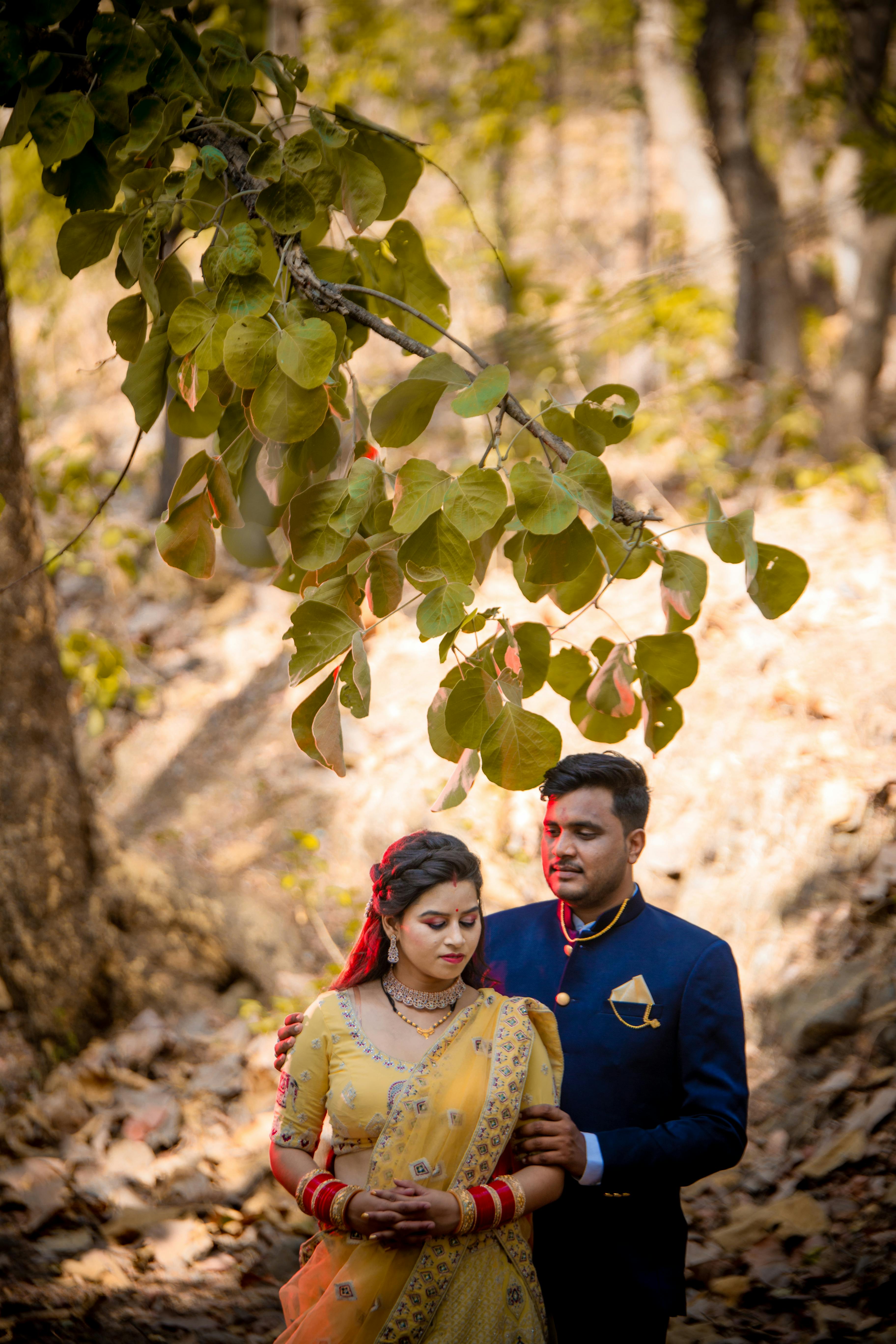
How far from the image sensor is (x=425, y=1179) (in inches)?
63.7

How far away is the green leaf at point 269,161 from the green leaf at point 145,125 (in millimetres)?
54

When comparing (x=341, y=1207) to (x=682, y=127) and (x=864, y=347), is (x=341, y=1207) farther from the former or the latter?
(x=682, y=127)

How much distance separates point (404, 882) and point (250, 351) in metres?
0.93

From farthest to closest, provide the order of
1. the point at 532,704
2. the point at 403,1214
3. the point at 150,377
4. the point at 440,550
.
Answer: the point at 532,704 < the point at 150,377 < the point at 403,1214 < the point at 440,550

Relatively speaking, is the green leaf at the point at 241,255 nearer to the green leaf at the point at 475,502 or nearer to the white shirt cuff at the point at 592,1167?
the green leaf at the point at 475,502

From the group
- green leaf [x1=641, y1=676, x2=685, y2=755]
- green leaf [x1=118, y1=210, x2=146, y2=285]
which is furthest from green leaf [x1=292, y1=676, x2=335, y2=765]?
green leaf [x1=118, y1=210, x2=146, y2=285]

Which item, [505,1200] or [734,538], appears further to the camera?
[505,1200]

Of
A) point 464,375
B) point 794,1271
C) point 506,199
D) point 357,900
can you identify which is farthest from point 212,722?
point 506,199

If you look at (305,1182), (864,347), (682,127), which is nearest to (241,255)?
(305,1182)

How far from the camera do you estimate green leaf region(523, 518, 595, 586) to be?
145 centimetres

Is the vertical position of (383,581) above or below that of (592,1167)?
above

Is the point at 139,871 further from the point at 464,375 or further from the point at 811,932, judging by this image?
the point at 464,375

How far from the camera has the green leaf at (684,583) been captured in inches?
60.9

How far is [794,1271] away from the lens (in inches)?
105
